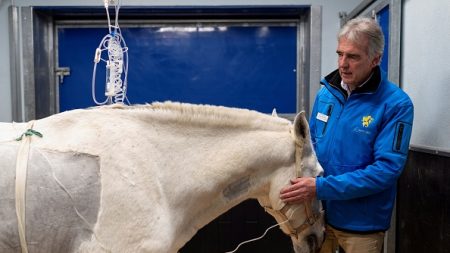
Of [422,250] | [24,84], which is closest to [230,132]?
[422,250]

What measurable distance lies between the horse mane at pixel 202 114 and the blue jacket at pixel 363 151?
0.94 feet

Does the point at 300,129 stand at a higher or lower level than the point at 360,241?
higher

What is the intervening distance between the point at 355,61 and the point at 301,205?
0.63 meters

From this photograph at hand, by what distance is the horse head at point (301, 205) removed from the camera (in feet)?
4.89

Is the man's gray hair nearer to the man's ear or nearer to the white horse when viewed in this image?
the man's ear

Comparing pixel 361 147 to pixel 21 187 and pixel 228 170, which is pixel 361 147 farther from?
pixel 21 187

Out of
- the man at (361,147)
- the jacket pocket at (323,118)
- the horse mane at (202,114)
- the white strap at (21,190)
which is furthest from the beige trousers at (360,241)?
the white strap at (21,190)

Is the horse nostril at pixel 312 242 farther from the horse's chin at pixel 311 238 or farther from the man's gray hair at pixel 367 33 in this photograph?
the man's gray hair at pixel 367 33

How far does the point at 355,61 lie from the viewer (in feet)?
5.27

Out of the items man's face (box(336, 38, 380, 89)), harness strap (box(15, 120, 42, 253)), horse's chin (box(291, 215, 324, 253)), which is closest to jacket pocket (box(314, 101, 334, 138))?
man's face (box(336, 38, 380, 89))

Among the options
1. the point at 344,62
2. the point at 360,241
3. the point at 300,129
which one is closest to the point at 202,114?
the point at 300,129

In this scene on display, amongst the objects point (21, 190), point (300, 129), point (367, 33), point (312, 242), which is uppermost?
point (367, 33)

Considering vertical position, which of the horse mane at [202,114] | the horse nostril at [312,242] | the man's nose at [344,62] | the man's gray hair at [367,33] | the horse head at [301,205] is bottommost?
the horse nostril at [312,242]

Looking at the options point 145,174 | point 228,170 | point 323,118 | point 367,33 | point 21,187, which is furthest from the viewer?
point 323,118
